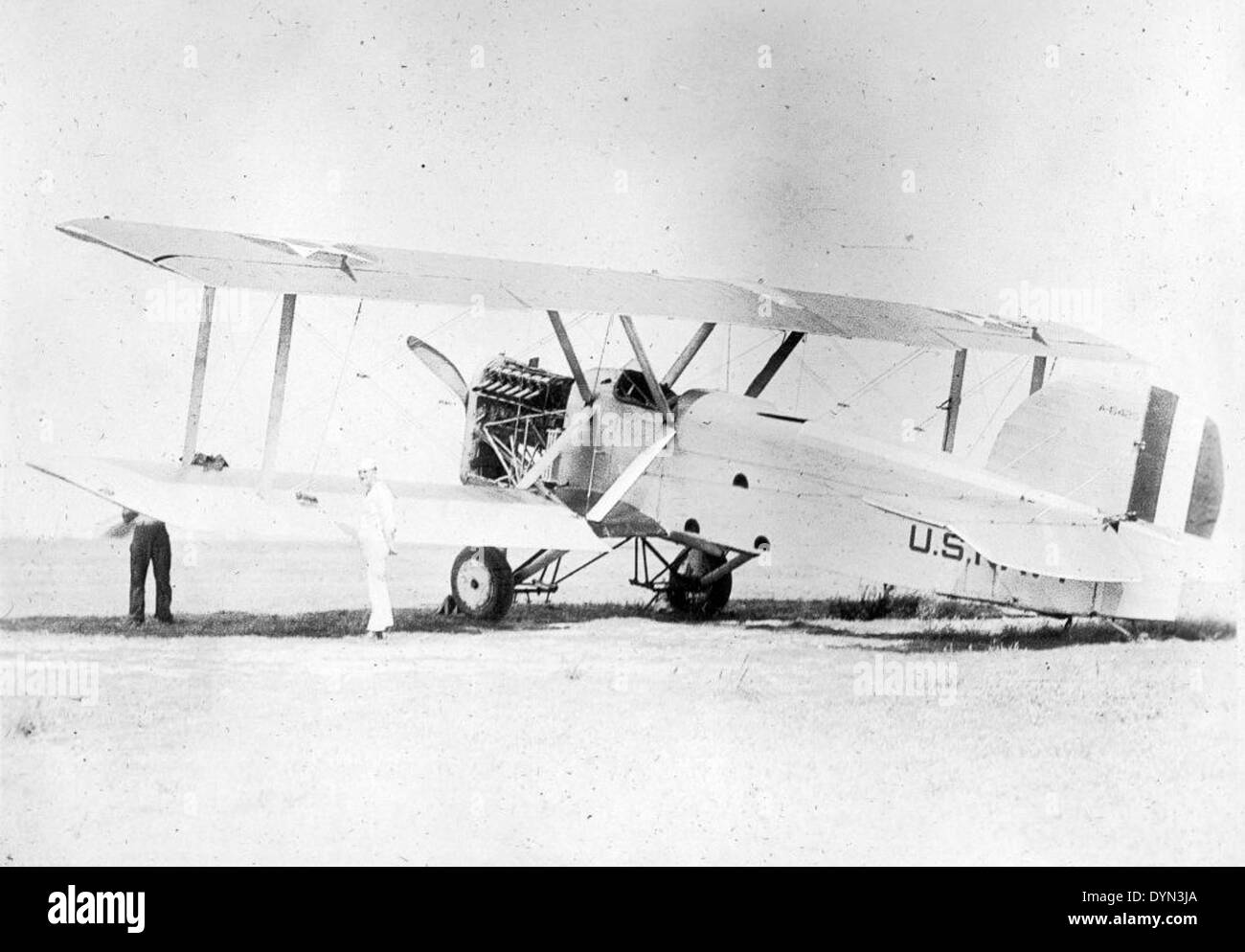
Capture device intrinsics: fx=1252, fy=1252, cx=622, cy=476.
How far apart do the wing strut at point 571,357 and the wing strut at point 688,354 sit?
0.57m

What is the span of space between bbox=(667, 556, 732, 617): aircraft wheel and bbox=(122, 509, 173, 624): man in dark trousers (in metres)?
3.82

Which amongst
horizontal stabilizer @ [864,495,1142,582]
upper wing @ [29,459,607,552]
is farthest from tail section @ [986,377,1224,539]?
upper wing @ [29,459,607,552]

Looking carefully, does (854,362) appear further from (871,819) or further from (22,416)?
(22,416)

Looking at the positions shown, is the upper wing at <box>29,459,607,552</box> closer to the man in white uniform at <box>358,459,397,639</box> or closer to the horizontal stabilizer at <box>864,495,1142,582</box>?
the man in white uniform at <box>358,459,397,639</box>

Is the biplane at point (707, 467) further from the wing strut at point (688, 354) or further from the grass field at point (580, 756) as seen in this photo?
the grass field at point (580, 756)

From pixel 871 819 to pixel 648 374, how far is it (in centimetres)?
340

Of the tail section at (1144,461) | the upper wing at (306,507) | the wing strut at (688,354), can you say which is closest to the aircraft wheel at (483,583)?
the upper wing at (306,507)

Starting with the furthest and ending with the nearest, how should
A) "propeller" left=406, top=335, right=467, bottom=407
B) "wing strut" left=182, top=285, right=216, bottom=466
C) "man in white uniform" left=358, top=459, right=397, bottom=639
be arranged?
"propeller" left=406, top=335, right=467, bottom=407, "man in white uniform" left=358, top=459, right=397, bottom=639, "wing strut" left=182, top=285, right=216, bottom=466

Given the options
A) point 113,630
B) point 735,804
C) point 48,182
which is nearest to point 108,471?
→ point 113,630

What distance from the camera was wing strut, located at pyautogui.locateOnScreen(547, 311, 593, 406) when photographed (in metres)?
8.49

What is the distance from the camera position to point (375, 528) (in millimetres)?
7855

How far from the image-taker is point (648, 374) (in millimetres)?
8688

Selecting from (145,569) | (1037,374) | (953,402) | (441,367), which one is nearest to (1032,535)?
(953,402)

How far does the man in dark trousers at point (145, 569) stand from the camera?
803 cm
